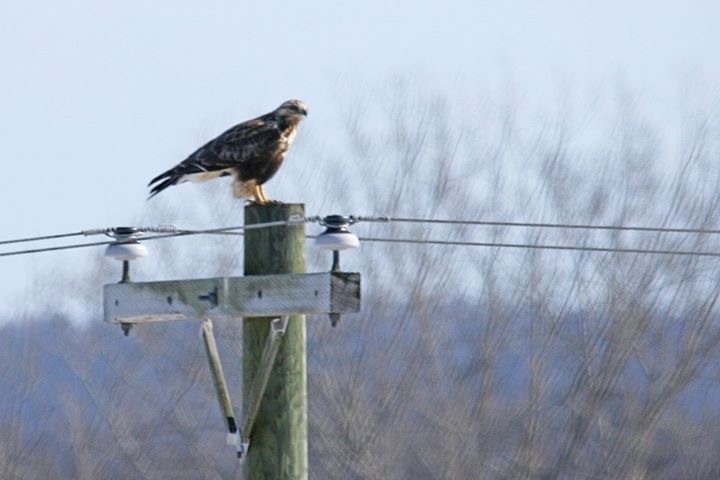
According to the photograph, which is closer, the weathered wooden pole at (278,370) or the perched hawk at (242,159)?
the weathered wooden pole at (278,370)

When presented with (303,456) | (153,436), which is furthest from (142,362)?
(303,456)

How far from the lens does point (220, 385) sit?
7762 millimetres

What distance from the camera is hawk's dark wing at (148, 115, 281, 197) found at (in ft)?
30.6

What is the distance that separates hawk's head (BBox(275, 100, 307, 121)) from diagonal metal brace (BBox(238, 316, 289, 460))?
230 cm

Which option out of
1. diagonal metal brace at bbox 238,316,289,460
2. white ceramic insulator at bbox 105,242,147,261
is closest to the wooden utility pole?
diagonal metal brace at bbox 238,316,289,460

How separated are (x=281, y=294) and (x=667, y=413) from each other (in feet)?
77.3

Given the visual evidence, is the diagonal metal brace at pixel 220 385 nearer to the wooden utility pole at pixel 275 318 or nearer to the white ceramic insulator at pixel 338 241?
the wooden utility pole at pixel 275 318

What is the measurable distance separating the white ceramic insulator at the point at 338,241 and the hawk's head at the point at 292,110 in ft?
6.69

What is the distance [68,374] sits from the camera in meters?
44.3

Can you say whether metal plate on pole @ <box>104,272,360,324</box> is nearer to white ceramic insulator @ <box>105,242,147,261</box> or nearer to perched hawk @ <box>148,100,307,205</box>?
white ceramic insulator @ <box>105,242,147,261</box>

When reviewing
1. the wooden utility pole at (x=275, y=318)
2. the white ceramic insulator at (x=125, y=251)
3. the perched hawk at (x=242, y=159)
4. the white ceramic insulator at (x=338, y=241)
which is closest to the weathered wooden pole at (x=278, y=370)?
the wooden utility pole at (x=275, y=318)

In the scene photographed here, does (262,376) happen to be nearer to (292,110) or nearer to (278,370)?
(278,370)

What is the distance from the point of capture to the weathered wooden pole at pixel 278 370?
7.51m

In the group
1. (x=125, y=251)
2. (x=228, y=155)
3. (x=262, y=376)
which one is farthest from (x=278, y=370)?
(x=228, y=155)
